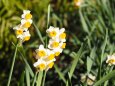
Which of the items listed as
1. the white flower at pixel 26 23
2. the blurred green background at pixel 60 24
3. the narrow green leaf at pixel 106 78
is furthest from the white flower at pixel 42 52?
the blurred green background at pixel 60 24

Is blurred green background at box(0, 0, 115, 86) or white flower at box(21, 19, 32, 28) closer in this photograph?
white flower at box(21, 19, 32, 28)

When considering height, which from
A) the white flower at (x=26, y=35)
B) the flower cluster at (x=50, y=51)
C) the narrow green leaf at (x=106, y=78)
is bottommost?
the narrow green leaf at (x=106, y=78)

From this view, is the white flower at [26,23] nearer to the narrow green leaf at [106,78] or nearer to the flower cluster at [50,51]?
the flower cluster at [50,51]

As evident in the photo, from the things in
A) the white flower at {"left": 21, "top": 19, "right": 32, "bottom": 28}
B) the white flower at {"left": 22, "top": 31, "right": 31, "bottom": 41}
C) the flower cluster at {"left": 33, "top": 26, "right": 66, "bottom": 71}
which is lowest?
the flower cluster at {"left": 33, "top": 26, "right": 66, "bottom": 71}

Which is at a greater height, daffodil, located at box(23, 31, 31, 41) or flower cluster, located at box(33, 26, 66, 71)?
daffodil, located at box(23, 31, 31, 41)

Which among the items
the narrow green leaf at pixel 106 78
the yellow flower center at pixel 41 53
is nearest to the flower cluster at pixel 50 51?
the yellow flower center at pixel 41 53

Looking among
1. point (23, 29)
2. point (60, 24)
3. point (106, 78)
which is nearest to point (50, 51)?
point (23, 29)

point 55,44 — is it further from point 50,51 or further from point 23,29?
point 23,29

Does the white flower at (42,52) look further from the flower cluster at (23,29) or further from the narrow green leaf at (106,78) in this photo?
the narrow green leaf at (106,78)

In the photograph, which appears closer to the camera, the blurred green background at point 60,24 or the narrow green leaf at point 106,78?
the narrow green leaf at point 106,78

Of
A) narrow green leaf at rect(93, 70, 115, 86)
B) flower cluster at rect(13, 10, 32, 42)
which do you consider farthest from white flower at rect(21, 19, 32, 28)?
narrow green leaf at rect(93, 70, 115, 86)

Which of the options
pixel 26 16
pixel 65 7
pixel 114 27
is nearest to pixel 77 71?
pixel 114 27

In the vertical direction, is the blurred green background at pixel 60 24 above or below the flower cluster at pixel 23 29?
below

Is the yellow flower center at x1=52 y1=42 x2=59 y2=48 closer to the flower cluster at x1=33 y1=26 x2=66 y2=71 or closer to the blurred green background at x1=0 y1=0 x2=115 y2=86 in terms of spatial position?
the flower cluster at x1=33 y1=26 x2=66 y2=71
